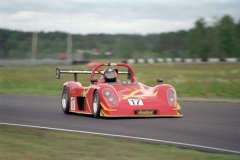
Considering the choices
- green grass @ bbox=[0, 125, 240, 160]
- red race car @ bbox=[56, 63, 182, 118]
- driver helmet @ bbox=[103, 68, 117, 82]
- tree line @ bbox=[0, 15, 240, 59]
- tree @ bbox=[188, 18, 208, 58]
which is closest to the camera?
green grass @ bbox=[0, 125, 240, 160]

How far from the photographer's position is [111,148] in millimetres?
8453

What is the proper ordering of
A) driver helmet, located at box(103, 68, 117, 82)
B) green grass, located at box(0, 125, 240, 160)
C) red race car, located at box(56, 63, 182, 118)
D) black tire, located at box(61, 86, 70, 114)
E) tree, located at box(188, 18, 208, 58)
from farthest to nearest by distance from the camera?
tree, located at box(188, 18, 208, 58)
black tire, located at box(61, 86, 70, 114)
driver helmet, located at box(103, 68, 117, 82)
red race car, located at box(56, 63, 182, 118)
green grass, located at box(0, 125, 240, 160)

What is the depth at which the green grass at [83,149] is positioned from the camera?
302 inches

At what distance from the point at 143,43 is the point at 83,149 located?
99.2 metres

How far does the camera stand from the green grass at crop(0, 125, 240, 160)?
7.68m

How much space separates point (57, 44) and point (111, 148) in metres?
88.0

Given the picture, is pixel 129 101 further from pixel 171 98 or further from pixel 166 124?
pixel 166 124

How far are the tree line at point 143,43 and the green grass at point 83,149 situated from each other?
5794 centimetres

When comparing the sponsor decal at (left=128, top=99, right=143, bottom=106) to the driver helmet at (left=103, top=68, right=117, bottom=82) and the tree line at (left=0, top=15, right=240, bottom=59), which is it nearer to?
the driver helmet at (left=103, top=68, right=117, bottom=82)

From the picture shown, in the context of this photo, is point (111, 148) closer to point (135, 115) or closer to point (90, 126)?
point (90, 126)

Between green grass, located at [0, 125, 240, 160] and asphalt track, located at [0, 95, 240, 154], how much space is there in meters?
0.51

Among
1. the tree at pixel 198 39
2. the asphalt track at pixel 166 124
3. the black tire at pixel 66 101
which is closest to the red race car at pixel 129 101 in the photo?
the asphalt track at pixel 166 124

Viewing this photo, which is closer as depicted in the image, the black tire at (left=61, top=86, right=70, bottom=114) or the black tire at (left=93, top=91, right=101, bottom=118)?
the black tire at (left=93, top=91, right=101, bottom=118)

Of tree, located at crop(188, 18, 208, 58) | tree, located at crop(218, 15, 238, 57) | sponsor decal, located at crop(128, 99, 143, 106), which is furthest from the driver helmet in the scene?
tree, located at crop(218, 15, 238, 57)
